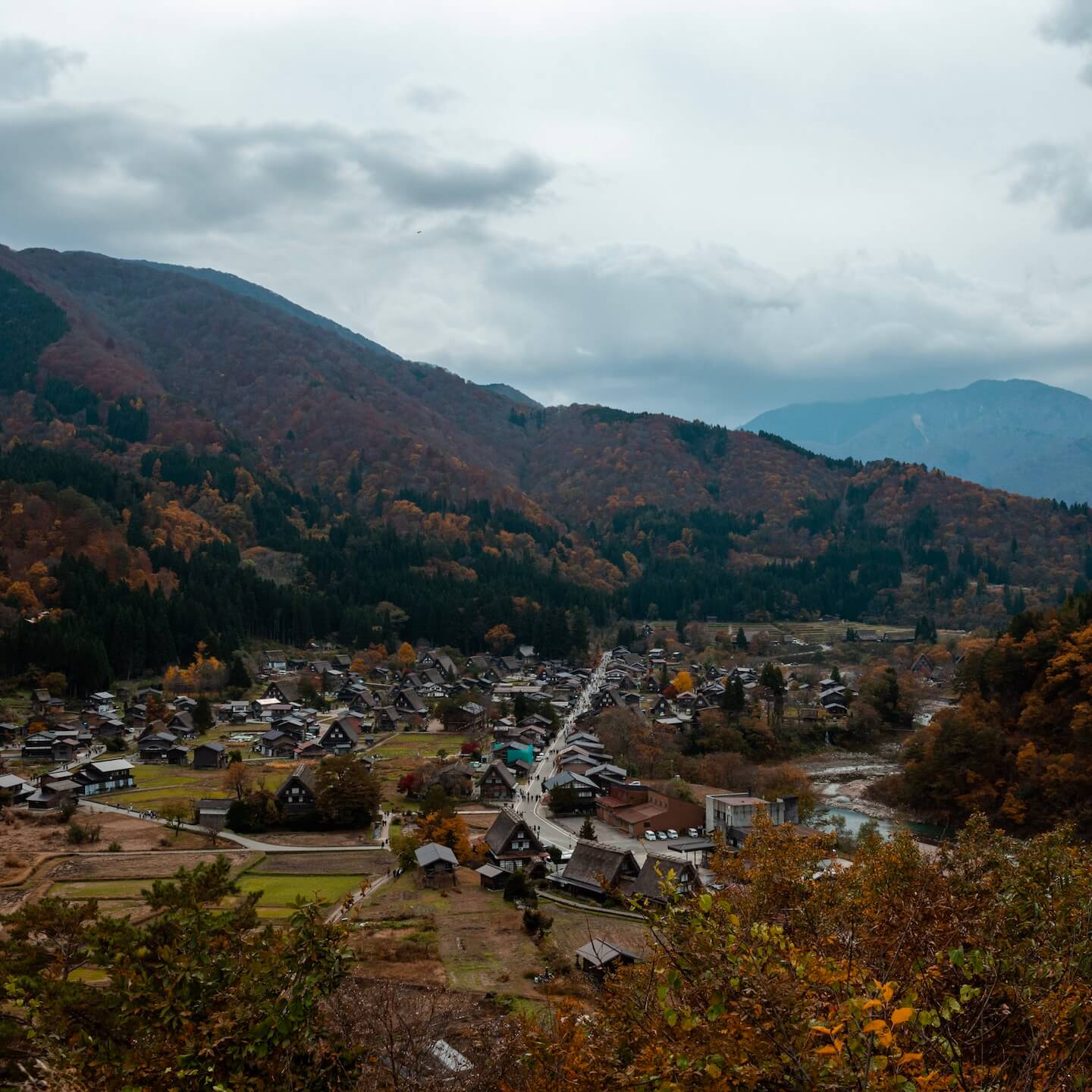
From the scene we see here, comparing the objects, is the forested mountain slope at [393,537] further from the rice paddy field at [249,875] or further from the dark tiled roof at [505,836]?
the dark tiled roof at [505,836]

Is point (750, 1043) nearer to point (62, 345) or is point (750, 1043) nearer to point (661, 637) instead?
point (661, 637)

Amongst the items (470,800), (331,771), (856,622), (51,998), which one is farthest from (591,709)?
(856,622)

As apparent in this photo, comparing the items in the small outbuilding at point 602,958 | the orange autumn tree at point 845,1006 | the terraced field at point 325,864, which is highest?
the orange autumn tree at point 845,1006

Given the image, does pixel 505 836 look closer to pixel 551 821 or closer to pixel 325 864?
pixel 325 864

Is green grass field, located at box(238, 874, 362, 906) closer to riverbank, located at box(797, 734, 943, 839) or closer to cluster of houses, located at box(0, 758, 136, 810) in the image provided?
cluster of houses, located at box(0, 758, 136, 810)

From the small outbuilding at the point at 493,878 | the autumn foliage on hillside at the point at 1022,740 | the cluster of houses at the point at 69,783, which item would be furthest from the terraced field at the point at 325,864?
the autumn foliage on hillside at the point at 1022,740

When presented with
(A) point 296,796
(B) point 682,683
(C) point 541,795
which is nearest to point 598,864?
(A) point 296,796
